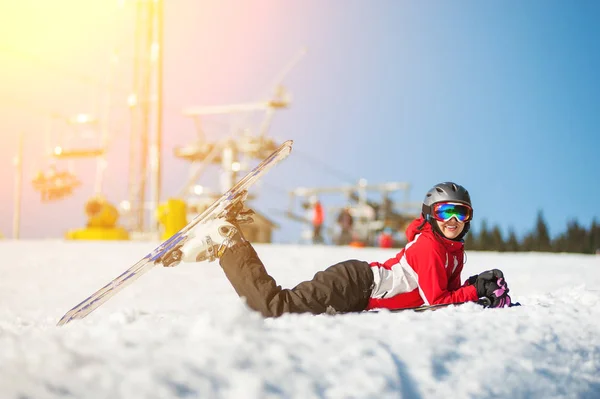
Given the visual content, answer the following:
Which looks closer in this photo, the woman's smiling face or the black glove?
the black glove

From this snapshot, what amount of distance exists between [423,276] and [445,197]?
2.24 ft

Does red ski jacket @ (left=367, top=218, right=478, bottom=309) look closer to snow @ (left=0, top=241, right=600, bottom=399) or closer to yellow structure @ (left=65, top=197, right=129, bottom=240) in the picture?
snow @ (left=0, top=241, right=600, bottom=399)

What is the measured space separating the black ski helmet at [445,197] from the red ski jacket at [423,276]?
98 millimetres

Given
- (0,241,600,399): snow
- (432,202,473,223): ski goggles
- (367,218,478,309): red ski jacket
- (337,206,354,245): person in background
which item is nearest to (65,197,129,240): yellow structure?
(337,206,354,245): person in background

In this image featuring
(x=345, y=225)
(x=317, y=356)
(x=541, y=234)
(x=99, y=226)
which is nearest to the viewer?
(x=317, y=356)

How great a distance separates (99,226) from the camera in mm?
18266

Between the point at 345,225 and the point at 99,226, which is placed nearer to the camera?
the point at 99,226

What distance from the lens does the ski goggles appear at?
12.8 ft

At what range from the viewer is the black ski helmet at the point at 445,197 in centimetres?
398

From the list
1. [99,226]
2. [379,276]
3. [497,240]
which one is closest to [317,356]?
[379,276]

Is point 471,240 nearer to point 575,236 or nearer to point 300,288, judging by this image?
point 575,236

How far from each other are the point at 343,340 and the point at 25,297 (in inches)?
228

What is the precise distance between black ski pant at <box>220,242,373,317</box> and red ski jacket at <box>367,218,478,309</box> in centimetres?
12

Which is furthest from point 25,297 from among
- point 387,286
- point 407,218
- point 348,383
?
point 407,218
